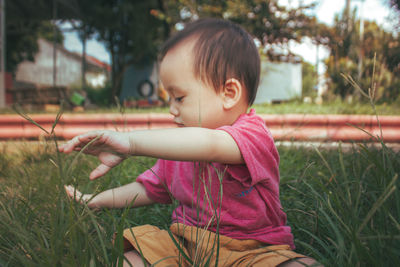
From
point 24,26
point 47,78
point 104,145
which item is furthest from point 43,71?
point 104,145

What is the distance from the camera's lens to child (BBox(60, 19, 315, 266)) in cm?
97

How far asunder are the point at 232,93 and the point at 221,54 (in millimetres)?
167

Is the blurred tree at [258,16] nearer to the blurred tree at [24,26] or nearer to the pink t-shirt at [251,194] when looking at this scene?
the blurred tree at [24,26]

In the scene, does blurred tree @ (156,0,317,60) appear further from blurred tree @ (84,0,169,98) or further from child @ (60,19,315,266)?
child @ (60,19,315,266)

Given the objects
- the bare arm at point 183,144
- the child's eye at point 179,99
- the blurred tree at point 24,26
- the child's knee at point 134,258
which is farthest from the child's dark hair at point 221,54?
the blurred tree at point 24,26

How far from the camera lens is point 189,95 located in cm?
124

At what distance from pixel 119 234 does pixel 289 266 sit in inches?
Result: 21.4

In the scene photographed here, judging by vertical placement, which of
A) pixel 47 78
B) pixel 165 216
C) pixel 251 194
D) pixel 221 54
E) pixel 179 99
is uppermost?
pixel 47 78

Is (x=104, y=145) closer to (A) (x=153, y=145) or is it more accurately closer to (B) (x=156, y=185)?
(A) (x=153, y=145)

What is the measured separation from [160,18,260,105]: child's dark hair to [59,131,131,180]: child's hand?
0.46m

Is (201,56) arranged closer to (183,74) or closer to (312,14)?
(183,74)

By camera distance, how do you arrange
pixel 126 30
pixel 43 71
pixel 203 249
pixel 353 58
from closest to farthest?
pixel 203 249 < pixel 353 58 < pixel 126 30 < pixel 43 71

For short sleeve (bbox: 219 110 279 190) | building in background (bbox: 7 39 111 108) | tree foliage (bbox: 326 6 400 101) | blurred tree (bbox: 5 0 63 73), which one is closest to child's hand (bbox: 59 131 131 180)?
short sleeve (bbox: 219 110 279 190)

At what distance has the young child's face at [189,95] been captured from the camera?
4.04ft
